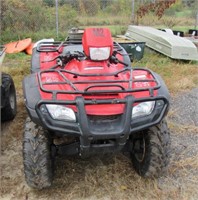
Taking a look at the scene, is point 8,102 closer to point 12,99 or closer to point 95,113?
point 12,99

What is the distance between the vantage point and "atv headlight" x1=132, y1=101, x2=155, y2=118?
251cm

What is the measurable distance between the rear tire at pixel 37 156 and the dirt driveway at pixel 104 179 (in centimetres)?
21

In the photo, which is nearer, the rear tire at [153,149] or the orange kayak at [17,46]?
the rear tire at [153,149]

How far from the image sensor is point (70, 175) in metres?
3.05

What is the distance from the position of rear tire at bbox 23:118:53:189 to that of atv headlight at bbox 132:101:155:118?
2.38 feet

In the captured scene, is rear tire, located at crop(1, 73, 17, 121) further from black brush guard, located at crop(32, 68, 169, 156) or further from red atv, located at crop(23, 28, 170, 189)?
black brush guard, located at crop(32, 68, 169, 156)

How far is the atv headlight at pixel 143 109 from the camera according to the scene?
2514 mm

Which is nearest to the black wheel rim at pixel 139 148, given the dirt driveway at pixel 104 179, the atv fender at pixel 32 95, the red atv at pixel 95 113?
the red atv at pixel 95 113

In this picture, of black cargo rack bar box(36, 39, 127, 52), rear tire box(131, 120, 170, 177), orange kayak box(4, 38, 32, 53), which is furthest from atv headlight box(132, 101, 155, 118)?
orange kayak box(4, 38, 32, 53)

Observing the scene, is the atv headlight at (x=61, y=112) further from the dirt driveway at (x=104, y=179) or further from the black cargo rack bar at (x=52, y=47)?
the black cargo rack bar at (x=52, y=47)

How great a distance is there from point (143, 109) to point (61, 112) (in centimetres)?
61

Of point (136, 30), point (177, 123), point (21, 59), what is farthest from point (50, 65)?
point (136, 30)

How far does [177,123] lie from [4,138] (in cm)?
205

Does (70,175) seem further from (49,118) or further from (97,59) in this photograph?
(97,59)
